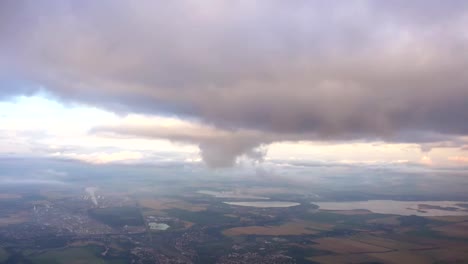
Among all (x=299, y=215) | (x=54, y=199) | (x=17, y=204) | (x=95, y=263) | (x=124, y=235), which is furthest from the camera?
(x=54, y=199)

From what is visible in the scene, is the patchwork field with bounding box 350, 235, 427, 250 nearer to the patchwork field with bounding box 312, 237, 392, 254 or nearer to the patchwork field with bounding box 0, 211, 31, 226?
the patchwork field with bounding box 312, 237, 392, 254

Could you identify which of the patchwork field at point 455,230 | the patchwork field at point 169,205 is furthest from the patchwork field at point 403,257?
the patchwork field at point 169,205

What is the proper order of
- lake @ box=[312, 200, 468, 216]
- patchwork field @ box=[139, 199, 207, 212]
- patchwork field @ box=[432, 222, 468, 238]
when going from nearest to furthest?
patchwork field @ box=[432, 222, 468, 238]
lake @ box=[312, 200, 468, 216]
patchwork field @ box=[139, 199, 207, 212]

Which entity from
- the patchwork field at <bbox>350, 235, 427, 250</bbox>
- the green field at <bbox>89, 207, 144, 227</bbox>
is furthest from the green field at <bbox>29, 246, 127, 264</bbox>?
the patchwork field at <bbox>350, 235, 427, 250</bbox>

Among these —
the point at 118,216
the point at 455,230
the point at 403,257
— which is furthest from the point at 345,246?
the point at 118,216

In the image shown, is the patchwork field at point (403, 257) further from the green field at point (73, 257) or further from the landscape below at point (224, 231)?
the green field at point (73, 257)

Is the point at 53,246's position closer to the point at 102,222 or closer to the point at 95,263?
the point at 95,263

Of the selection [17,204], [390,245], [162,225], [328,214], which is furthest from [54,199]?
[390,245]
